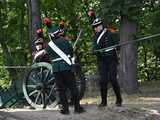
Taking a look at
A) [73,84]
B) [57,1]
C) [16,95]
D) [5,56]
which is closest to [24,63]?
[5,56]

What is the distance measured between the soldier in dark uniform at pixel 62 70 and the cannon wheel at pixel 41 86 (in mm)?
873

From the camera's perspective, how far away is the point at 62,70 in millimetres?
10797

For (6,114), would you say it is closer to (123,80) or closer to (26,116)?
(26,116)

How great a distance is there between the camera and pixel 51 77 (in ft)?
39.0

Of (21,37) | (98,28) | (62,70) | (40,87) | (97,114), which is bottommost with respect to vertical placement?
(97,114)

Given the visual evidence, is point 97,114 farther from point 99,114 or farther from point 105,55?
point 105,55

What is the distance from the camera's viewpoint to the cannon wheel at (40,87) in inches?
468

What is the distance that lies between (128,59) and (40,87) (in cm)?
418

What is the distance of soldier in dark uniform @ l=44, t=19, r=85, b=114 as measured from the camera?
10.8 metres

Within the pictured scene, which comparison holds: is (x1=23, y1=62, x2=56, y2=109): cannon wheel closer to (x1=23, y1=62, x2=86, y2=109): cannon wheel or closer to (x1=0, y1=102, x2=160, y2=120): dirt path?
(x1=23, y1=62, x2=86, y2=109): cannon wheel

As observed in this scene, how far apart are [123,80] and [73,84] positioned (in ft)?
16.0

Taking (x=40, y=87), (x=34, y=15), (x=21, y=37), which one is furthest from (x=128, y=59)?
(x=21, y=37)

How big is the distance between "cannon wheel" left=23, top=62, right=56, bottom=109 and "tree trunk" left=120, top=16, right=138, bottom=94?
384 centimetres

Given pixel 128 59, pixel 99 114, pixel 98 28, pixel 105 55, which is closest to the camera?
pixel 99 114
